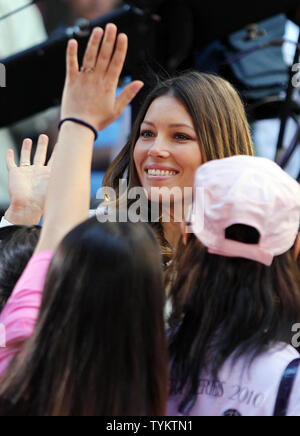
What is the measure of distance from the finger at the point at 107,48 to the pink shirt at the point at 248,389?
59cm

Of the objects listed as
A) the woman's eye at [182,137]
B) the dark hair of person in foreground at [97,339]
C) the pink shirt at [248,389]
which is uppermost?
the woman's eye at [182,137]

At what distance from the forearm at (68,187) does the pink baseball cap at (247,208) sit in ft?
0.76

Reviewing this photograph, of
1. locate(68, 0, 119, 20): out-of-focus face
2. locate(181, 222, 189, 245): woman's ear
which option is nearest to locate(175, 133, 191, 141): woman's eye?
locate(181, 222, 189, 245): woman's ear

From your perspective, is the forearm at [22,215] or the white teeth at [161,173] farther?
the white teeth at [161,173]

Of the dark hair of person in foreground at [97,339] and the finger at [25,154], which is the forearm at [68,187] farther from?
the finger at [25,154]

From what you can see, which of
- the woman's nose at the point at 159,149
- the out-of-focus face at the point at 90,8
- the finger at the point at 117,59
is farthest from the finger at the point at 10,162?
the out-of-focus face at the point at 90,8

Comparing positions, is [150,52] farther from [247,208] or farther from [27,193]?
[247,208]

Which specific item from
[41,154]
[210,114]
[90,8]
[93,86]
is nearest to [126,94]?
[93,86]

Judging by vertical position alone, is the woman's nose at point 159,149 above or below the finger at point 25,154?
above

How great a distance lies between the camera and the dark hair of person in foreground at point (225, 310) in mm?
1176

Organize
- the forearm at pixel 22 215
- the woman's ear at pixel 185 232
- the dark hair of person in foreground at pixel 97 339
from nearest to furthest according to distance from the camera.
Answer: the dark hair of person in foreground at pixel 97 339, the woman's ear at pixel 185 232, the forearm at pixel 22 215

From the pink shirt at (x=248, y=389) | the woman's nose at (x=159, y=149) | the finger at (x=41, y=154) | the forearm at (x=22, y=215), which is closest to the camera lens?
the pink shirt at (x=248, y=389)

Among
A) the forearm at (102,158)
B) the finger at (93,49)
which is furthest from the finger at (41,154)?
the forearm at (102,158)

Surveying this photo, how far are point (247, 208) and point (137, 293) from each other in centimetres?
30
